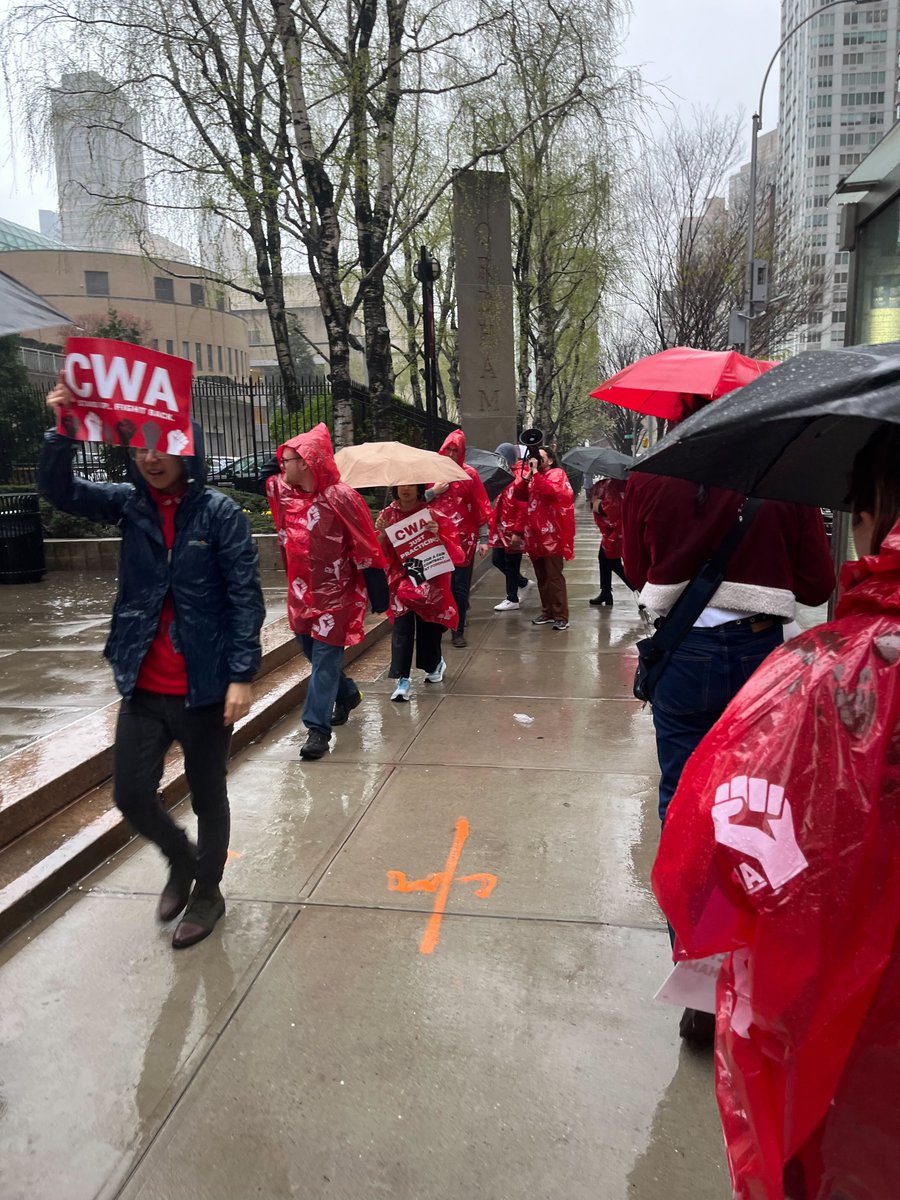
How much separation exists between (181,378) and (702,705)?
6.17ft

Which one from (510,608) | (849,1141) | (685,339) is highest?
(685,339)

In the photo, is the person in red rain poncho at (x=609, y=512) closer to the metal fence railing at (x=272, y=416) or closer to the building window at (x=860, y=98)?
the metal fence railing at (x=272, y=416)

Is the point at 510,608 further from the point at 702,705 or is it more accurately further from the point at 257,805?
the point at 702,705

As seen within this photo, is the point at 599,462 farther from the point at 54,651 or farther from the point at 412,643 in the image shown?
the point at 54,651

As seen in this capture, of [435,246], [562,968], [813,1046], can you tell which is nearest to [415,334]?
[435,246]

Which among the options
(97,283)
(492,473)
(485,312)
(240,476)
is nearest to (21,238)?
(97,283)

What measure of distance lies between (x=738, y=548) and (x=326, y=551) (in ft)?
10.0

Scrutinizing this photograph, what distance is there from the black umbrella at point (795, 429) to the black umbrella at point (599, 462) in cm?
654

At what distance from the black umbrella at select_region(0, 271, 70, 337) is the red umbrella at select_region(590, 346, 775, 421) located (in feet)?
5.53

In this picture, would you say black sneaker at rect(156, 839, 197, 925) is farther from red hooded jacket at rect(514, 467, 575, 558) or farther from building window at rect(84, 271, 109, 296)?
building window at rect(84, 271, 109, 296)

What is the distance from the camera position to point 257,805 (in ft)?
14.6

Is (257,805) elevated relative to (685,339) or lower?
lower

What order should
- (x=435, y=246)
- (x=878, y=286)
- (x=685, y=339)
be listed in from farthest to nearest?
1. (x=685, y=339)
2. (x=435, y=246)
3. (x=878, y=286)

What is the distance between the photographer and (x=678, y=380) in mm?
2750
